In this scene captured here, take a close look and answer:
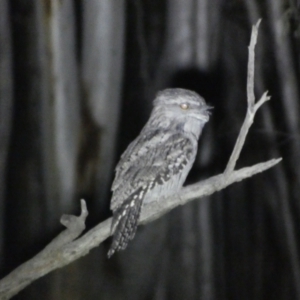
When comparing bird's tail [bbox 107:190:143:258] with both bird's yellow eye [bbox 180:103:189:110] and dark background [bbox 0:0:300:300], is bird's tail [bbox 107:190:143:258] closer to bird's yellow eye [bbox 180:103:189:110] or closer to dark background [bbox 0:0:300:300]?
bird's yellow eye [bbox 180:103:189:110]

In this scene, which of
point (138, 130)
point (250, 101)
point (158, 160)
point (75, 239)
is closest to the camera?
point (250, 101)

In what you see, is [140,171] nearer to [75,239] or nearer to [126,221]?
[126,221]

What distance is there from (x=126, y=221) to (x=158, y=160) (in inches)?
9.9

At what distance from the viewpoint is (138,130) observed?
2576 mm

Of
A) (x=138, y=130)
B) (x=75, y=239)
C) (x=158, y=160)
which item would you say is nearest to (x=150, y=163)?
(x=158, y=160)

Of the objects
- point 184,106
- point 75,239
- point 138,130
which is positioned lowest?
point 75,239

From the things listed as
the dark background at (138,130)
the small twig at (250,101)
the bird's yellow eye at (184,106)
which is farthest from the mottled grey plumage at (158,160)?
the dark background at (138,130)

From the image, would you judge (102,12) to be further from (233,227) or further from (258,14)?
(233,227)

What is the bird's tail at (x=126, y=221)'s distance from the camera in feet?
5.30

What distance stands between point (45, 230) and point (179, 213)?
755 millimetres

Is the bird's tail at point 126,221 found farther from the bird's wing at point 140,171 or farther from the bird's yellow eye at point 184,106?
the bird's yellow eye at point 184,106

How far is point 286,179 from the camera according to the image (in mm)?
2658

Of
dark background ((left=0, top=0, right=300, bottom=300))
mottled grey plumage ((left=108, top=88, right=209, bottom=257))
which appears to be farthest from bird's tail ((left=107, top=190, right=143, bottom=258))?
dark background ((left=0, top=0, right=300, bottom=300))

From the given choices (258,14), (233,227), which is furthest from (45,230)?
(258,14)
